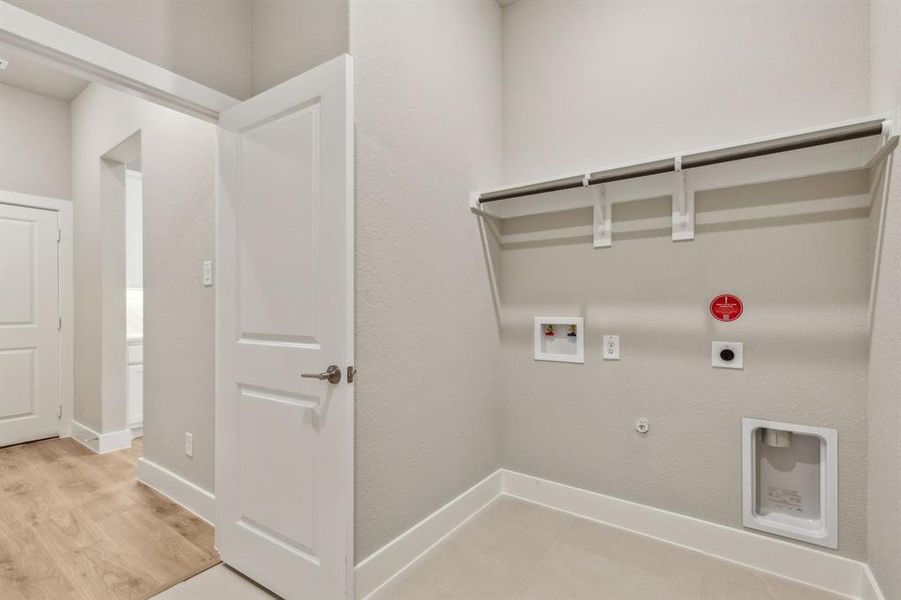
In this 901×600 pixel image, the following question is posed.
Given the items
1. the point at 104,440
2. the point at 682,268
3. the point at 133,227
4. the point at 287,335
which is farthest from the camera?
the point at 133,227

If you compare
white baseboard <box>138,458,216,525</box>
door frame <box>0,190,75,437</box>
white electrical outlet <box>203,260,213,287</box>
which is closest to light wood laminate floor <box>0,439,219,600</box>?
white baseboard <box>138,458,216,525</box>

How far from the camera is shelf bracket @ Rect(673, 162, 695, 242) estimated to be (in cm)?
196

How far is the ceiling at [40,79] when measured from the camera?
3260mm

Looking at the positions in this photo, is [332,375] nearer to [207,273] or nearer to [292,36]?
[207,273]

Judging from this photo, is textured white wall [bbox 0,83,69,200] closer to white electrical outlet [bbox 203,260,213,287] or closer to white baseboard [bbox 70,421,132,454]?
white baseboard [bbox 70,421,132,454]

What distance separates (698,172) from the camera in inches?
74.0

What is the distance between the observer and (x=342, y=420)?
4.96ft

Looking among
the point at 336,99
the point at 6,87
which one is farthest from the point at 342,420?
the point at 6,87

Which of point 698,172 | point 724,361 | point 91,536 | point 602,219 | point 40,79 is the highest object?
point 40,79

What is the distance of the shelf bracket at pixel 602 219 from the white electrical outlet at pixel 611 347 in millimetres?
479

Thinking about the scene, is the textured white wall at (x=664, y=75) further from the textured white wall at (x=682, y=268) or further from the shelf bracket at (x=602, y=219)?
the shelf bracket at (x=602, y=219)

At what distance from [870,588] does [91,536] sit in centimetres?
343

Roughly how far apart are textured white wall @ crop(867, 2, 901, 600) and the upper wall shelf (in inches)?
5.8

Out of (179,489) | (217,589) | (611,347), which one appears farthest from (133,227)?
(611,347)
